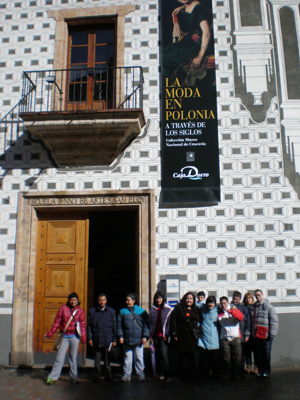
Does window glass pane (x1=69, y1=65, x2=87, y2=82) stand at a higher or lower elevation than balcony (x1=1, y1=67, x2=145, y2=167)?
higher

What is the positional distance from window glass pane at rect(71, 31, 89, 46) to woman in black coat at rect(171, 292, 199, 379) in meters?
6.46

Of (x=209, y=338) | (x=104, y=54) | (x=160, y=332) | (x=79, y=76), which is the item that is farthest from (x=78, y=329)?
(x=104, y=54)

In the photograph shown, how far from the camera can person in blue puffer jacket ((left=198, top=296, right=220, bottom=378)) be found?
772 cm

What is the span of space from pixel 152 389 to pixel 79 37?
25.9 ft

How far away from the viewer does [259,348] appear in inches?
309

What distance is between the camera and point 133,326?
25.3 feet

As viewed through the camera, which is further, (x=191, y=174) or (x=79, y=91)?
(x=79, y=91)

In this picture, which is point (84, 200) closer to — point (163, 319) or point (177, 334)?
point (163, 319)

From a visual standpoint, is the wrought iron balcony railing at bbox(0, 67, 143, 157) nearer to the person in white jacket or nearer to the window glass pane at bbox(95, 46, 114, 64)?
the window glass pane at bbox(95, 46, 114, 64)

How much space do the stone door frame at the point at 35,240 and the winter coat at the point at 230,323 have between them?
160 centimetres

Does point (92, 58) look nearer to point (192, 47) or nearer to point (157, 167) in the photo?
point (192, 47)

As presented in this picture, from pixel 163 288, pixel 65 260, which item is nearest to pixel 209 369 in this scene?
pixel 163 288

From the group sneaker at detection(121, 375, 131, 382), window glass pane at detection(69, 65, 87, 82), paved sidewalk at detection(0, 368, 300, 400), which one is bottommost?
paved sidewalk at detection(0, 368, 300, 400)

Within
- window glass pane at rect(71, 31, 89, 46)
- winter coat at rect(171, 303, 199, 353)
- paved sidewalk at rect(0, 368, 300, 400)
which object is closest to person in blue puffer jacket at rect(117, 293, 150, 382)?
paved sidewalk at rect(0, 368, 300, 400)
